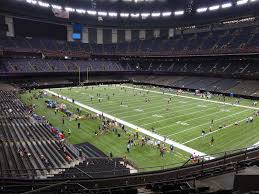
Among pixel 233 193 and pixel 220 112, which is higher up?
pixel 233 193

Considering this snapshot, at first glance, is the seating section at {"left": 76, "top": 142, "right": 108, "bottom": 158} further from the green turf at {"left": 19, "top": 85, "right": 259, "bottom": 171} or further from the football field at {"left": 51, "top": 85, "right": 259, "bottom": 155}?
the football field at {"left": 51, "top": 85, "right": 259, "bottom": 155}

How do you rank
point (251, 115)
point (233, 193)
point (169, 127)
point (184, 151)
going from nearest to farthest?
point (233, 193) < point (184, 151) < point (169, 127) < point (251, 115)

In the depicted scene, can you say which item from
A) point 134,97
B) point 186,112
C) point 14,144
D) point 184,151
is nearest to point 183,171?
point 184,151

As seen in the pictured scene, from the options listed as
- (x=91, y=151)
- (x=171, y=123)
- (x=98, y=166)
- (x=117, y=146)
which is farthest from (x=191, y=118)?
(x=98, y=166)

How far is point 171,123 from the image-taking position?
3141cm

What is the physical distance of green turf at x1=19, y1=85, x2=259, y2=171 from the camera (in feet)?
76.1

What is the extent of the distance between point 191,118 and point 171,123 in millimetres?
4057

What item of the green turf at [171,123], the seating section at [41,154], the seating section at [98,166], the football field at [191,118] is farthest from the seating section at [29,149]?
the football field at [191,118]

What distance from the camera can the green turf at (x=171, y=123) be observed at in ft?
76.1

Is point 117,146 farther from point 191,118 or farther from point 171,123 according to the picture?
point 191,118

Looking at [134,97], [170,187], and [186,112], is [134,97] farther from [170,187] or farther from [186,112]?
[170,187]

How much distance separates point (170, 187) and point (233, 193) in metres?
2.00

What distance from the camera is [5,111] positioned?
30.4 meters

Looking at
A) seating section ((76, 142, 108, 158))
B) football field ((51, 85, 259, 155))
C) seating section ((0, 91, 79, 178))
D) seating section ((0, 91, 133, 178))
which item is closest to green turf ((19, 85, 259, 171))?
football field ((51, 85, 259, 155))
